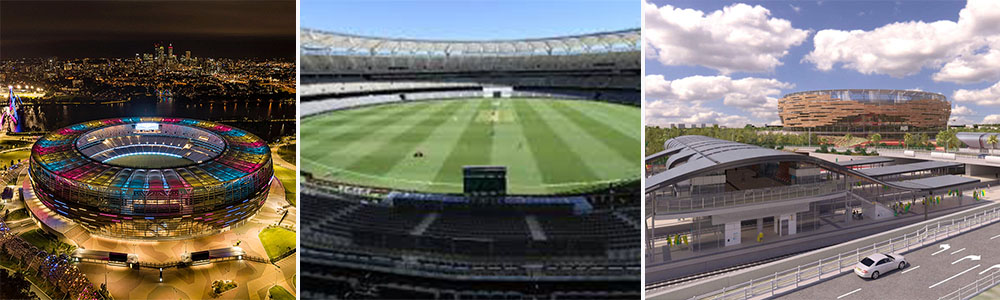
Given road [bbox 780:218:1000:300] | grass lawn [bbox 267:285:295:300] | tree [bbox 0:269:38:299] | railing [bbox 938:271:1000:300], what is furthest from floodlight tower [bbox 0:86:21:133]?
railing [bbox 938:271:1000:300]

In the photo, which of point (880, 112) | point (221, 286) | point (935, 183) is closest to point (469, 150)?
point (221, 286)

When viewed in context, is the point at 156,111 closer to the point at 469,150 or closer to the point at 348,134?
the point at 348,134

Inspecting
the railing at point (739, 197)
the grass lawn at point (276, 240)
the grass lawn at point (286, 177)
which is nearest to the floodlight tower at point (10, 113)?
the grass lawn at point (276, 240)

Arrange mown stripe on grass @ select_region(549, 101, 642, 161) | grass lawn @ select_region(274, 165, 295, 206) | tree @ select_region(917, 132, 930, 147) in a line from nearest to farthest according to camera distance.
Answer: mown stripe on grass @ select_region(549, 101, 642, 161) < grass lawn @ select_region(274, 165, 295, 206) < tree @ select_region(917, 132, 930, 147)

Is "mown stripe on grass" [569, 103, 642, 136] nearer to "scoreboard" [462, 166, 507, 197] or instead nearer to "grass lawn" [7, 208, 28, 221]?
"scoreboard" [462, 166, 507, 197]

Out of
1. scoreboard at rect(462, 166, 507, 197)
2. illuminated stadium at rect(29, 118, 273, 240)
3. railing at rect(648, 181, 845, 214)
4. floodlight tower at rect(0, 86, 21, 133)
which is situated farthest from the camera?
illuminated stadium at rect(29, 118, 273, 240)

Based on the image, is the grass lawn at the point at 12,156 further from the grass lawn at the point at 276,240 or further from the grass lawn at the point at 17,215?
the grass lawn at the point at 276,240
